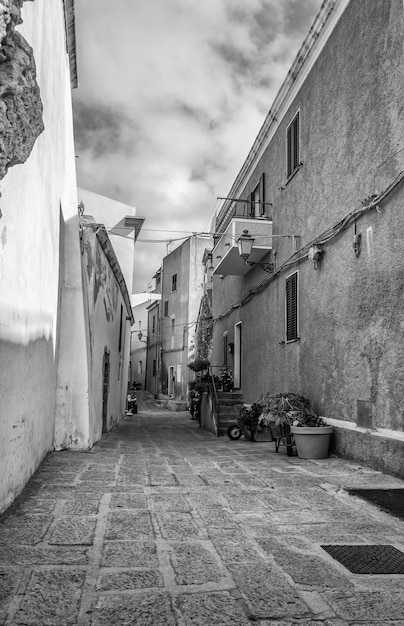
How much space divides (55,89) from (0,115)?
14.3 feet

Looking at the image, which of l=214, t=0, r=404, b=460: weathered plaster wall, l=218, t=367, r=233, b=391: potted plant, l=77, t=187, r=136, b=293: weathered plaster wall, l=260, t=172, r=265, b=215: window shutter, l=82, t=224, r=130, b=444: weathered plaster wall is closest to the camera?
l=214, t=0, r=404, b=460: weathered plaster wall

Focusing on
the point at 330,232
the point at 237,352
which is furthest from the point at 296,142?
the point at 237,352

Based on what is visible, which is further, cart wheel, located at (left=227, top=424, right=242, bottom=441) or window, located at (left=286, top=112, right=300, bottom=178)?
cart wheel, located at (left=227, top=424, right=242, bottom=441)

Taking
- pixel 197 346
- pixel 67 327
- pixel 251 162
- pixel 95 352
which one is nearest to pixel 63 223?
pixel 67 327

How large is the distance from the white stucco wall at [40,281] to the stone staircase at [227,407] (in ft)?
16.5

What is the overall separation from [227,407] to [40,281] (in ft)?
28.0

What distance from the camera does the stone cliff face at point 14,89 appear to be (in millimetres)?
2219

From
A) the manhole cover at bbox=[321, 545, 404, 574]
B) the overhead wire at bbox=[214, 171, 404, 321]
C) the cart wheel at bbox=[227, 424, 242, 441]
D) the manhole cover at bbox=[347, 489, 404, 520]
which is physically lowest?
the cart wheel at bbox=[227, 424, 242, 441]

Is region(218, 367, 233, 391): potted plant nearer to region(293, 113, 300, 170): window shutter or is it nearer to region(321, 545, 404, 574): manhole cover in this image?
region(293, 113, 300, 170): window shutter

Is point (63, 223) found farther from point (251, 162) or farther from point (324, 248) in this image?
point (251, 162)

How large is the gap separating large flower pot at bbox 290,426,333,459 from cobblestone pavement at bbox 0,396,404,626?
120 cm

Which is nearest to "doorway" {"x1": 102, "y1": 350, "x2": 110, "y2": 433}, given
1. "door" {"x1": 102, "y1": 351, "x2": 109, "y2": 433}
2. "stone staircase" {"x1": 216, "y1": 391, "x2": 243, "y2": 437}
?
"door" {"x1": 102, "y1": 351, "x2": 109, "y2": 433}

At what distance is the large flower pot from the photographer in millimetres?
7332

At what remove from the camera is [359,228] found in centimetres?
718
